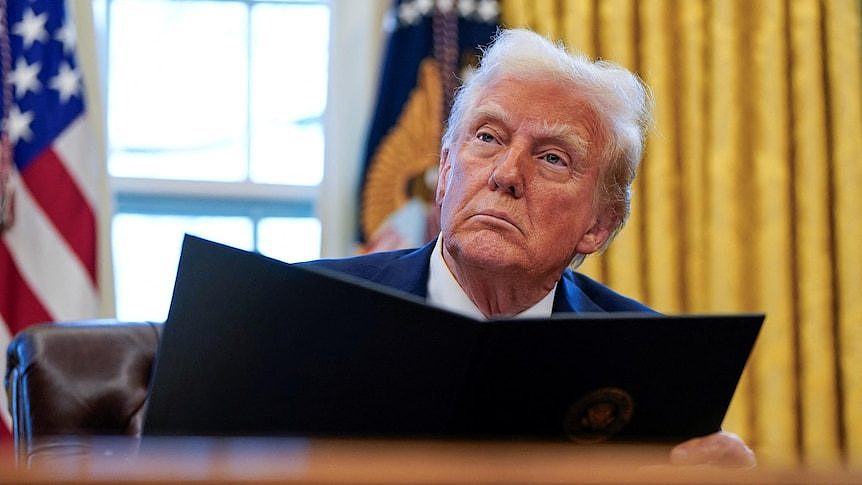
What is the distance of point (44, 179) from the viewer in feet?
10.1

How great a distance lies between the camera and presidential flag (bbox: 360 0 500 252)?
3.25m

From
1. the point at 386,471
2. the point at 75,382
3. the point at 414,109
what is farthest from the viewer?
the point at 414,109

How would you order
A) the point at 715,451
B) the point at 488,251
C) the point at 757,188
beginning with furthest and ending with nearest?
the point at 757,188, the point at 488,251, the point at 715,451

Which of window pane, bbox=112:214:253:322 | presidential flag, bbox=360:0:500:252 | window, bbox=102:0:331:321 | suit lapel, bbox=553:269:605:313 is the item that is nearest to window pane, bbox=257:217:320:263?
window, bbox=102:0:331:321

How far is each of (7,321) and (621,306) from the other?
171 centimetres

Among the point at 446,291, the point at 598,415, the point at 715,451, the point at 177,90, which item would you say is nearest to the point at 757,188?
the point at 446,291

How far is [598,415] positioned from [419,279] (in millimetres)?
672

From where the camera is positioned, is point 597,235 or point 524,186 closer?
point 524,186

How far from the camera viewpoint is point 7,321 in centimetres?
304

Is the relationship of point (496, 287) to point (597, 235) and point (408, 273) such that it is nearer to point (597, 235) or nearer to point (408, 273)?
point (408, 273)

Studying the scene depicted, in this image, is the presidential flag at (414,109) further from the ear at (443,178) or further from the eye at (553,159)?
the eye at (553,159)

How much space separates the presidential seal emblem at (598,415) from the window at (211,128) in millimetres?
1999

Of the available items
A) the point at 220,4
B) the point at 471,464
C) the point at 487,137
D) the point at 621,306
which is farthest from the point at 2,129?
the point at 471,464

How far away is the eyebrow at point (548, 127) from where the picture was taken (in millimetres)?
2134
